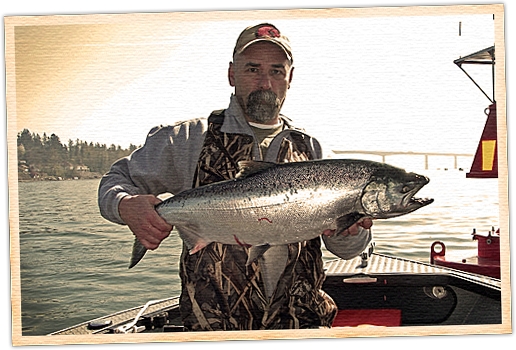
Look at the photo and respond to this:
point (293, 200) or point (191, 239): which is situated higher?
point (293, 200)

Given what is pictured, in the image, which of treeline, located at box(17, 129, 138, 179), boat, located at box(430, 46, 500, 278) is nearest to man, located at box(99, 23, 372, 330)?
treeline, located at box(17, 129, 138, 179)

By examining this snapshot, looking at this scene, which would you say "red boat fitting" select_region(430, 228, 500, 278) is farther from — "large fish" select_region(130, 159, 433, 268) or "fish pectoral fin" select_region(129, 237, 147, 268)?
"fish pectoral fin" select_region(129, 237, 147, 268)

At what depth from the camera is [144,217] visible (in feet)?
7.00

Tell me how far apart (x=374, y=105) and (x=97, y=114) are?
1.62 meters

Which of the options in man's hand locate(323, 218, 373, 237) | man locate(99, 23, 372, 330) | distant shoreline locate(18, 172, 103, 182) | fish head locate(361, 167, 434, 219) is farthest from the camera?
distant shoreline locate(18, 172, 103, 182)

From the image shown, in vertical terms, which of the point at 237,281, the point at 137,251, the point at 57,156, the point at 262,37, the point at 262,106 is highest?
the point at 262,37

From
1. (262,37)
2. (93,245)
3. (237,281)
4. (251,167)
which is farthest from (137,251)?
(262,37)

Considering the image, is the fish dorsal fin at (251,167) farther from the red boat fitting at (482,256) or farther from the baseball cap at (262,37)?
the red boat fitting at (482,256)

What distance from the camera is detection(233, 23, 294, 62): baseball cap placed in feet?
7.69

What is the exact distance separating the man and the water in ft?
0.59

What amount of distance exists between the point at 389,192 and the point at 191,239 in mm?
1006

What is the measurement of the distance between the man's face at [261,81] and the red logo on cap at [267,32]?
0.06m

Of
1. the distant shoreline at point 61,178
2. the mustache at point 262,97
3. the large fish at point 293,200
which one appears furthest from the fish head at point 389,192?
the distant shoreline at point 61,178

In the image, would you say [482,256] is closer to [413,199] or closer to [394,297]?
[394,297]
